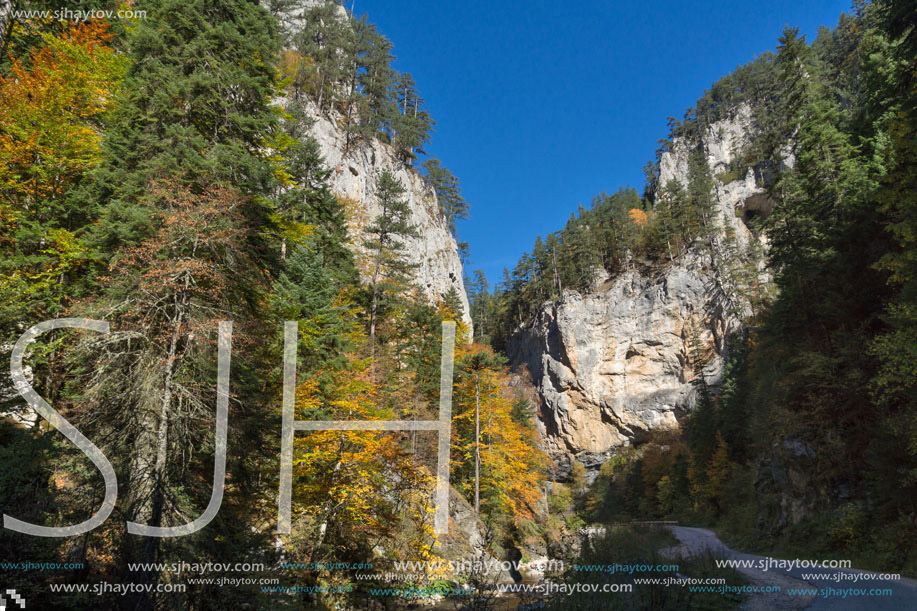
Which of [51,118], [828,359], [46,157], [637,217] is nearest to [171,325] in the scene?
[46,157]

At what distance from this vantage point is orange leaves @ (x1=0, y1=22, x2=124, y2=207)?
10383 millimetres

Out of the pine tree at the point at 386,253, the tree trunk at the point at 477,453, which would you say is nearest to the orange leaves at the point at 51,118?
the pine tree at the point at 386,253

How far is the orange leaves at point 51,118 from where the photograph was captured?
34.1 feet

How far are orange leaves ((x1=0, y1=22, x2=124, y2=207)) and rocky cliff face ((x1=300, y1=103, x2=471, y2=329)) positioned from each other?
17406mm

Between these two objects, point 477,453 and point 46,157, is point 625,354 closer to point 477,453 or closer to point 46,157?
point 477,453

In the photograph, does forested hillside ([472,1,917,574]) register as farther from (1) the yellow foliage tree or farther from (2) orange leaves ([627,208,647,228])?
(2) orange leaves ([627,208,647,228])

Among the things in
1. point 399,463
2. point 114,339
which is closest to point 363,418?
point 399,463

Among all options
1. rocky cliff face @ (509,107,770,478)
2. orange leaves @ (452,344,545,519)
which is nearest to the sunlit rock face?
rocky cliff face @ (509,107,770,478)

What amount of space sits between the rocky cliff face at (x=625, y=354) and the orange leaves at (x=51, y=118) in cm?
5477

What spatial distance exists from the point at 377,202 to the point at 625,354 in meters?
41.5

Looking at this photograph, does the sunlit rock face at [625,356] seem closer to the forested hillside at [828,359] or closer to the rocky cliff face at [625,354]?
the rocky cliff face at [625,354]

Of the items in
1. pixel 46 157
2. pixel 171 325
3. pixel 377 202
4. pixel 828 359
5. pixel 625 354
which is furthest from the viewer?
pixel 625 354

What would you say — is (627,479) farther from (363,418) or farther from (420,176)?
(420,176)

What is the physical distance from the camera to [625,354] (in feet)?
188
